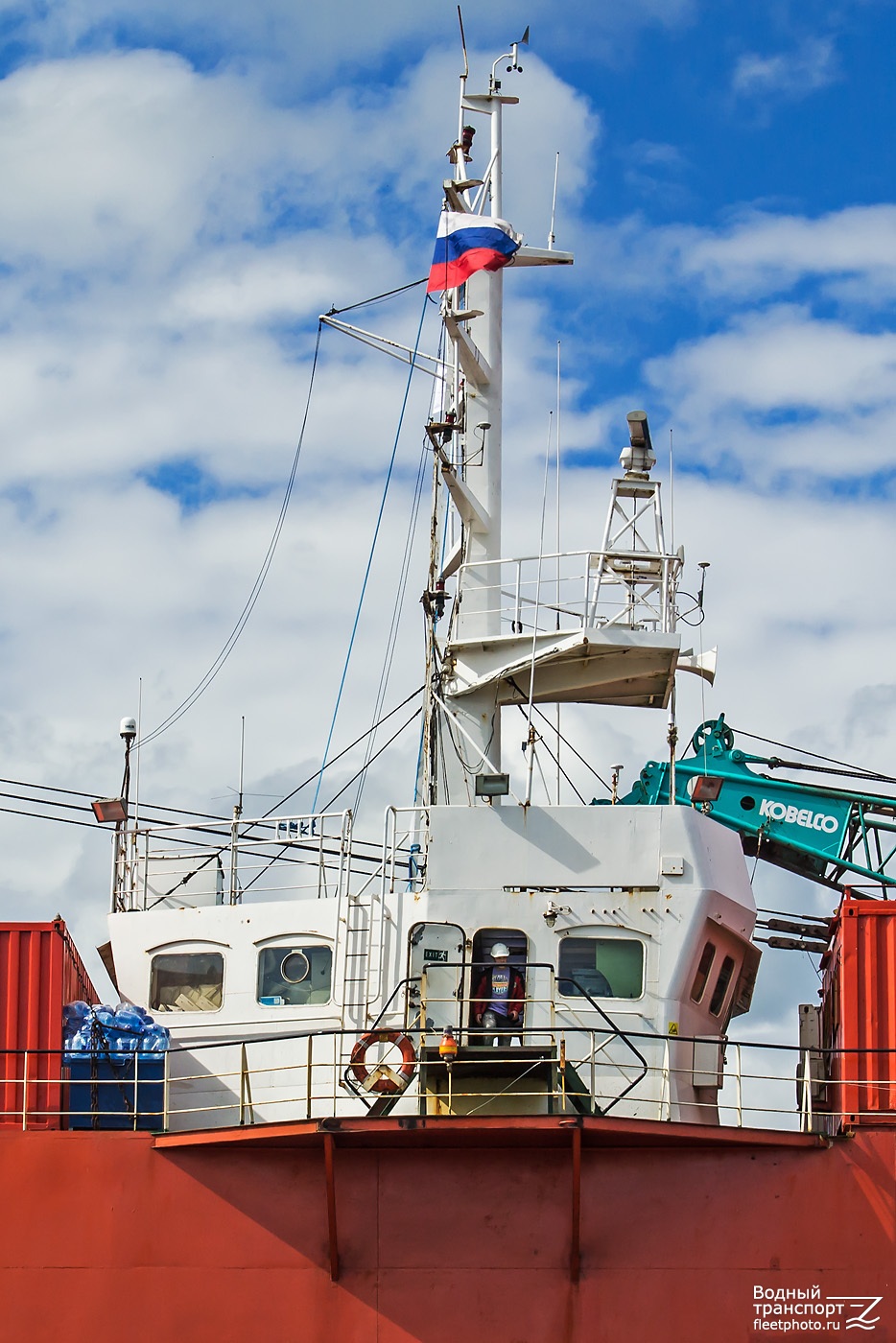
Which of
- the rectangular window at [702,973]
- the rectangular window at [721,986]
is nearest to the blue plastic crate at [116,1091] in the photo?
the rectangular window at [702,973]

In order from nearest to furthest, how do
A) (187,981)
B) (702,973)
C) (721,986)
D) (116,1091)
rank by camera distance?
1. (116,1091)
2. (702,973)
3. (721,986)
4. (187,981)

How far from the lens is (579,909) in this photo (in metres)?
22.7

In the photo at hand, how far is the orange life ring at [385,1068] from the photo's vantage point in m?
21.2

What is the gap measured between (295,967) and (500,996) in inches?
135

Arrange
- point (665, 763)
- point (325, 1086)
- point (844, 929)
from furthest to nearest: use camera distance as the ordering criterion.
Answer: point (665, 763), point (325, 1086), point (844, 929)

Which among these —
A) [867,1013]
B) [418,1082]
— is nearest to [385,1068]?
[418,1082]

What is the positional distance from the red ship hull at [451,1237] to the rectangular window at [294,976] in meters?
3.24

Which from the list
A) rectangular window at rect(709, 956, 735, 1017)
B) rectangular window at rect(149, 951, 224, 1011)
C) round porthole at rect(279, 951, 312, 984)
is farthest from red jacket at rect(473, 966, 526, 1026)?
rectangular window at rect(149, 951, 224, 1011)

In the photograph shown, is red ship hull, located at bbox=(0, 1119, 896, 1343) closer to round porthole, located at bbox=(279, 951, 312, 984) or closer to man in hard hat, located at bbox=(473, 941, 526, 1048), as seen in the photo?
man in hard hat, located at bbox=(473, 941, 526, 1048)

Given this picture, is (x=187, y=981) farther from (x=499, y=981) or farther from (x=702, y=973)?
(x=702, y=973)

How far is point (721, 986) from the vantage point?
79.3 feet

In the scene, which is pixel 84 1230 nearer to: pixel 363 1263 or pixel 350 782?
pixel 363 1263

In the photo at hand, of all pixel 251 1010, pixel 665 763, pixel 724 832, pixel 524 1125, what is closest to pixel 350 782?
pixel 251 1010

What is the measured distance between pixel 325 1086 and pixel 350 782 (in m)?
4.85
